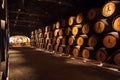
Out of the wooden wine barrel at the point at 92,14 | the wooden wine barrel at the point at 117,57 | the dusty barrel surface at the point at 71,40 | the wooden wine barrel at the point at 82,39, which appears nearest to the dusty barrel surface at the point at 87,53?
the wooden wine barrel at the point at 82,39

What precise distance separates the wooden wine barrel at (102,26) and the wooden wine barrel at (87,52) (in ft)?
3.21

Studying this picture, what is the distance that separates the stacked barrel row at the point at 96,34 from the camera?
6.25m

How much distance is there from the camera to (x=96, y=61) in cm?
735

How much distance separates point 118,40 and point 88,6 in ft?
10.1

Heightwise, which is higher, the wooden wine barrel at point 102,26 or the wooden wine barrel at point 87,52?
the wooden wine barrel at point 102,26

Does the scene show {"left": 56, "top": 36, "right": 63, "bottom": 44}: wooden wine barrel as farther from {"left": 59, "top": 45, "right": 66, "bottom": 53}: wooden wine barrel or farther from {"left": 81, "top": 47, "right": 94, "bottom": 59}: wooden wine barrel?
{"left": 81, "top": 47, "right": 94, "bottom": 59}: wooden wine barrel

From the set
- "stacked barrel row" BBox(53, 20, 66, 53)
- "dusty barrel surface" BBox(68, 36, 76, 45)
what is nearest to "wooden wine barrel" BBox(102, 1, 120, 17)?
"dusty barrel surface" BBox(68, 36, 76, 45)

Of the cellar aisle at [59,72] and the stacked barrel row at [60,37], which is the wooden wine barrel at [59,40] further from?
the cellar aisle at [59,72]

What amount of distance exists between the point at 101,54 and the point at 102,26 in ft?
3.96

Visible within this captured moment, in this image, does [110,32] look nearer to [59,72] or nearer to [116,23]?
[116,23]

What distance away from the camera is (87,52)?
26.5 feet

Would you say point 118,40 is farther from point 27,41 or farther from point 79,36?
point 27,41

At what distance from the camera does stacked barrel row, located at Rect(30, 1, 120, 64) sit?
6.25 metres

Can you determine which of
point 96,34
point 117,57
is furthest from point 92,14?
point 117,57
